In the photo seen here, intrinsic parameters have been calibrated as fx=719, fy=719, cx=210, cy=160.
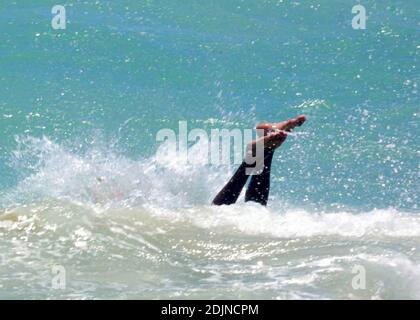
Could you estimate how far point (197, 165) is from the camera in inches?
291

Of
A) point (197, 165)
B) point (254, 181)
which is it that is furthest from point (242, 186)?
point (197, 165)

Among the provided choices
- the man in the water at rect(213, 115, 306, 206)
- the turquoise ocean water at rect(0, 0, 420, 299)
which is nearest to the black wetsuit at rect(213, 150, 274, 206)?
the man in the water at rect(213, 115, 306, 206)

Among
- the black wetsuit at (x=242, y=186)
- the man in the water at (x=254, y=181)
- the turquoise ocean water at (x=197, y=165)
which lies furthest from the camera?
the black wetsuit at (x=242, y=186)

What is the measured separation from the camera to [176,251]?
4961 millimetres

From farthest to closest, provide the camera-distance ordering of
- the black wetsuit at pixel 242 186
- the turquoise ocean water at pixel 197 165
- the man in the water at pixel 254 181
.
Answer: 1. the black wetsuit at pixel 242 186
2. the man in the water at pixel 254 181
3. the turquoise ocean water at pixel 197 165

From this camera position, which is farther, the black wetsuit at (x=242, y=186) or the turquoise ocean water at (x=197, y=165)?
the black wetsuit at (x=242, y=186)

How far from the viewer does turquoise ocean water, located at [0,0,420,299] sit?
4434 millimetres

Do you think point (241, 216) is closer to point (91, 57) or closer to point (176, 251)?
point (176, 251)

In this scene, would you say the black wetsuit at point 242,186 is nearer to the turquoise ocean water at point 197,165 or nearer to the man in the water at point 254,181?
the man in the water at point 254,181

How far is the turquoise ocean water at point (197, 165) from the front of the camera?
443cm

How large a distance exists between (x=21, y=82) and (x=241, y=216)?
554cm

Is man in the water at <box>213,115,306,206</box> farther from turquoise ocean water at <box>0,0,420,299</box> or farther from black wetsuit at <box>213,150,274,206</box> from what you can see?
turquoise ocean water at <box>0,0,420,299</box>

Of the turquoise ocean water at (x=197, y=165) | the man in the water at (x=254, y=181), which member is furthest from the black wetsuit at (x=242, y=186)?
the turquoise ocean water at (x=197, y=165)
